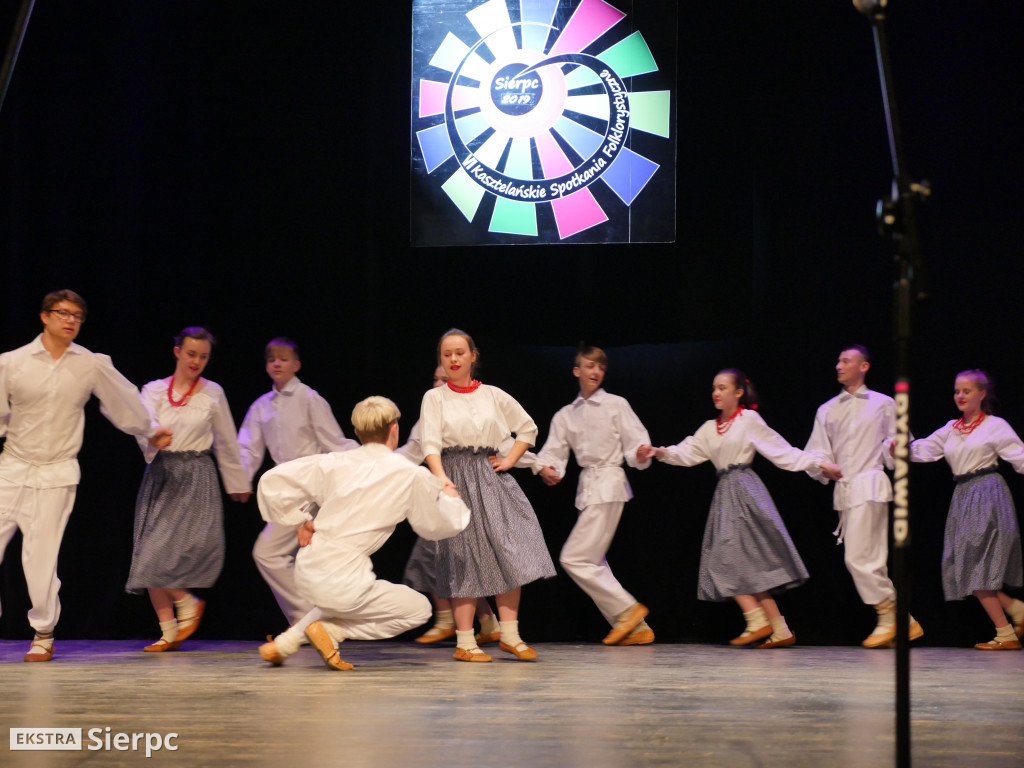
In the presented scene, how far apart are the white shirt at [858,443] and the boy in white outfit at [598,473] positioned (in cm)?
87

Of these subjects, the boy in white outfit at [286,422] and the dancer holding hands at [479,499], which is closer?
the dancer holding hands at [479,499]

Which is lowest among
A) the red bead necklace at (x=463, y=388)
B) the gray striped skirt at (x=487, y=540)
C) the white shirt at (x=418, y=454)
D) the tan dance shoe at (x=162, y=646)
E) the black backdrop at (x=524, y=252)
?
the tan dance shoe at (x=162, y=646)

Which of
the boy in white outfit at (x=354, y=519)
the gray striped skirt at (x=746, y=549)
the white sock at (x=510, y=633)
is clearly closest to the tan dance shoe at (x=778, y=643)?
the gray striped skirt at (x=746, y=549)

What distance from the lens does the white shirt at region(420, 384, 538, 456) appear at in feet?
15.1

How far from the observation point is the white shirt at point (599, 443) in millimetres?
5285

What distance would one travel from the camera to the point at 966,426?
16.9 feet

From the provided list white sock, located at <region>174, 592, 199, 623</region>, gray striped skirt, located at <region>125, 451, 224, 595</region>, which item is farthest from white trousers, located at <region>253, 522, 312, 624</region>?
white sock, located at <region>174, 592, 199, 623</region>

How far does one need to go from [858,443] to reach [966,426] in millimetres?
505

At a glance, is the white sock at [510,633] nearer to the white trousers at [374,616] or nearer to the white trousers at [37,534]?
the white trousers at [374,616]

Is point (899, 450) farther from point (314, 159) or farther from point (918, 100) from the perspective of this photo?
point (314, 159)

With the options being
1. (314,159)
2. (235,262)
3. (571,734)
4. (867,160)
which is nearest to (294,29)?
(314,159)

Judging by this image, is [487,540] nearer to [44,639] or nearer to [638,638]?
[638,638]

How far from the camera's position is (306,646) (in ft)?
16.3

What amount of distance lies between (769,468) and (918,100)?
1.95 m
